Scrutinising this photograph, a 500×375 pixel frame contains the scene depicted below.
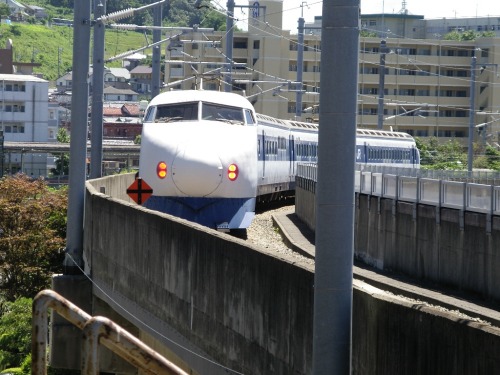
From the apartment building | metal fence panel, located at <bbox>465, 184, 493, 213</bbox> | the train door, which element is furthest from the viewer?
the apartment building

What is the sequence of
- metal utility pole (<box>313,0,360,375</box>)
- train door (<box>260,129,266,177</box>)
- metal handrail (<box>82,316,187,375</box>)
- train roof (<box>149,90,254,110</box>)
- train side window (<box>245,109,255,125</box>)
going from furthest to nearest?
train door (<box>260,129,266,177</box>) < train side window (<box>245,109,255,125</box>) < train roof (<box>149,90,254,110</box>) < metal utility pole (<box>313,0,360,375</box>) < metal handrail (<box>82,316,187,375</box>)

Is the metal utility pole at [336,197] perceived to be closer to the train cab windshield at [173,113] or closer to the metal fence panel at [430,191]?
the metal fence panel at [430,191]

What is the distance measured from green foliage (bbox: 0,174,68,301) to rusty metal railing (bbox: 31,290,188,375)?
26070mm

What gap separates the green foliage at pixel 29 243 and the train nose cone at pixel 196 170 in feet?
31.1

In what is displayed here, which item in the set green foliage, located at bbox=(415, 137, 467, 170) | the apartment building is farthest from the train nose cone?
the apartment building

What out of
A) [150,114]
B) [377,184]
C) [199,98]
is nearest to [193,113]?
[199,98]

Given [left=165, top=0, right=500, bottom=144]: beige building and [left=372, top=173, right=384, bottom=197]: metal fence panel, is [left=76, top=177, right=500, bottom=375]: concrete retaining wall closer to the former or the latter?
[left=372, top=173, right=384, bottom=197]: metal fence panel

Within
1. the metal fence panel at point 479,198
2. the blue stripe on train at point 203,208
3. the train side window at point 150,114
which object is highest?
the train side window at point 150,114

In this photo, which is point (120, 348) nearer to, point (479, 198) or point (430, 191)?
point (479, 198)

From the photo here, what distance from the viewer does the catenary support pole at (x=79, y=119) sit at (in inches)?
901

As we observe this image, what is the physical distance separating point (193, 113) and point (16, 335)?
301 inches

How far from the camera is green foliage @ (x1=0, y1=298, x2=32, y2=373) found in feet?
94.2

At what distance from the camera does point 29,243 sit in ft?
106

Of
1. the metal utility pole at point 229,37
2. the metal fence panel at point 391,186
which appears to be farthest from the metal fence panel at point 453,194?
the metal utility pole at point 229,37
